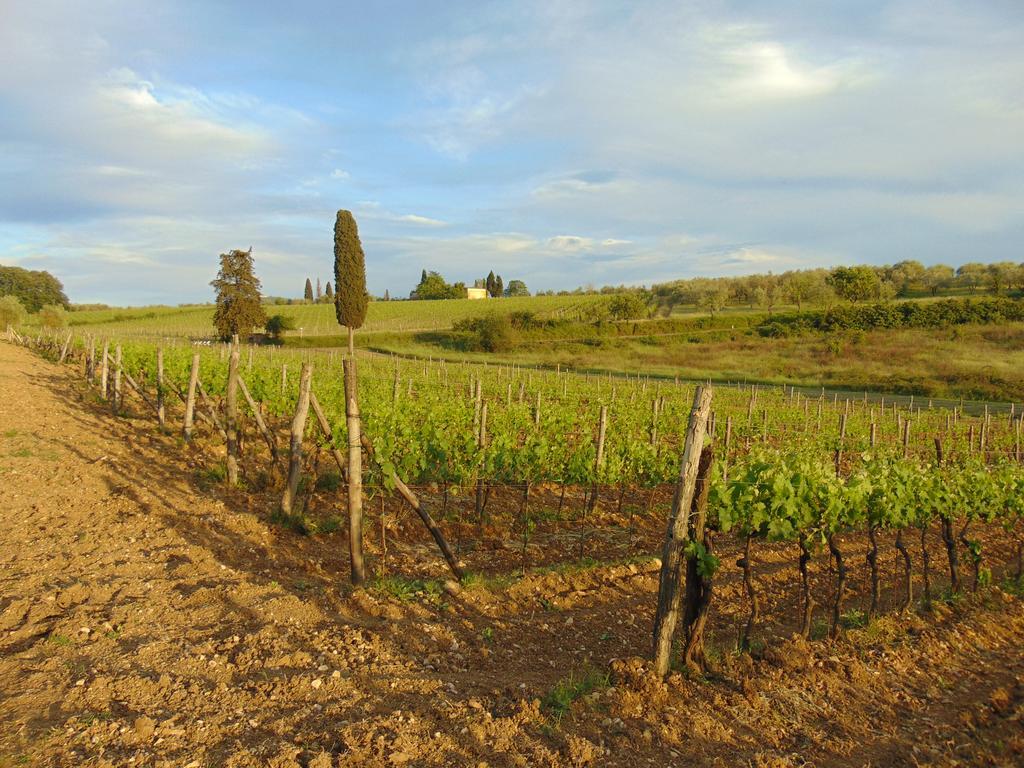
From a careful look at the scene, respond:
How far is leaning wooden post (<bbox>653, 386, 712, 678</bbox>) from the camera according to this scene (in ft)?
15.6

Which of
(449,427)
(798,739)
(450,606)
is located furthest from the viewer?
(449,427)

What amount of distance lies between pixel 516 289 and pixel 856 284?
5222cm

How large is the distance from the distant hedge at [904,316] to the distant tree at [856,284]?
813 centimetres

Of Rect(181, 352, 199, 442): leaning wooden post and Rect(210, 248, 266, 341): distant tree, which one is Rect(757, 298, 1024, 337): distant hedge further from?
Rect(181, 352, 199, 442): leaning wooden post

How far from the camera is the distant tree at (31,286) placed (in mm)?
72688

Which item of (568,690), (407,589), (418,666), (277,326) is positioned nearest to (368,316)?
(277,326)

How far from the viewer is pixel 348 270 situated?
3956 cm

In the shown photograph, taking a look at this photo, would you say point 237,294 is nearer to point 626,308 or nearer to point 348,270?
point 348,270

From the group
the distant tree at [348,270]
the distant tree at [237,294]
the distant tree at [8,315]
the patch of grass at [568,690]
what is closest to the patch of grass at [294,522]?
the patch of grass at [568,690]

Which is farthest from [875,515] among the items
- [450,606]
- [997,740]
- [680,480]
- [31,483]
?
[31,483]

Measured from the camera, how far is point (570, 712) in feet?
13.8

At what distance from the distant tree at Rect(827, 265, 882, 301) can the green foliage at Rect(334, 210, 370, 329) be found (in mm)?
47196

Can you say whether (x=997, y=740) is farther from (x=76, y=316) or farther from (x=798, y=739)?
(x=76, y=316)

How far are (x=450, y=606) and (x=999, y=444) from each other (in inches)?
792
